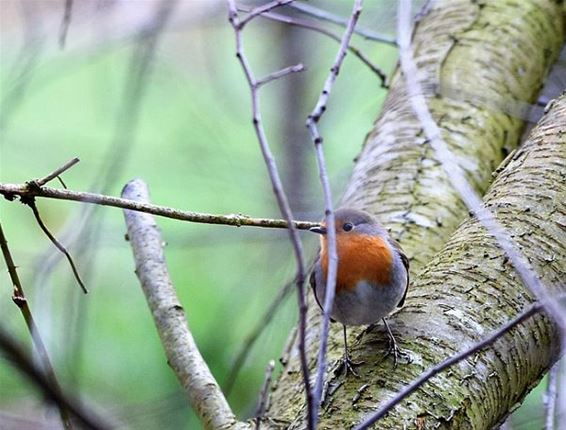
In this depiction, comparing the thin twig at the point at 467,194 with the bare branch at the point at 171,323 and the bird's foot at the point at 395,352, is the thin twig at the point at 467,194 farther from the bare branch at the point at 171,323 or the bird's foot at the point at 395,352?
the bare branch at the point at 171,323

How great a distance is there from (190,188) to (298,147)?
779mm

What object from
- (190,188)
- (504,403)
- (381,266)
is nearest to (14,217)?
(190,188)

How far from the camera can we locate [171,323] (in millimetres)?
2211

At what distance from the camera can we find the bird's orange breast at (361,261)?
197 centimetres

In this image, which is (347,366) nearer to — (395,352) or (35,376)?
(395,352)

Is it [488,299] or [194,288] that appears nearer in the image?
[488,299]

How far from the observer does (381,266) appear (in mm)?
2002

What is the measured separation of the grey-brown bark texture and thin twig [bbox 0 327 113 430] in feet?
2.50

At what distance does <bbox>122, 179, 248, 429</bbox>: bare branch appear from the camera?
1.99 metres

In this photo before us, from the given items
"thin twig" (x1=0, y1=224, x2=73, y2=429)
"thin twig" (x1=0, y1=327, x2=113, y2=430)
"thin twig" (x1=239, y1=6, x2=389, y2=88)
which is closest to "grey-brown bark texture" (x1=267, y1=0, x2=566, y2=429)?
"thin twig" (x1=239, y1=6, x2=389, y2=88)

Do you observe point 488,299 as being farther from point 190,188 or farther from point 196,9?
point 196,9

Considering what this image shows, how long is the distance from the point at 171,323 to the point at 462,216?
96 centimetres

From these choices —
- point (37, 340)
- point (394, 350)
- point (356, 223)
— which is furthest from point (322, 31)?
point (37, 340)

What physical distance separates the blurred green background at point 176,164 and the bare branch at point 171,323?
73cm
